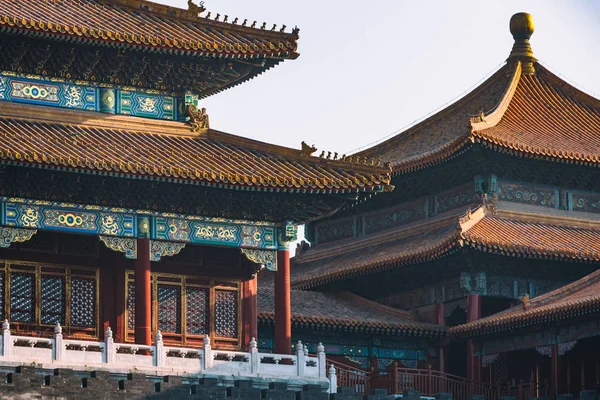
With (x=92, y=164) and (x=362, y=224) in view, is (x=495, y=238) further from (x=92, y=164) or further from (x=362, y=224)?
(x=92, y=164)

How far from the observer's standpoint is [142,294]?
49531 millimetres

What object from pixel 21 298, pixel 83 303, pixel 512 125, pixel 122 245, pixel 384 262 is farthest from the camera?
pixel 512 125

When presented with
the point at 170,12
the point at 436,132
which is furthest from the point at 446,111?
the point at 170,12

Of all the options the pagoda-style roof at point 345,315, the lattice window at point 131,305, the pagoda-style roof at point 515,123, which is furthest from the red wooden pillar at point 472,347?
the lattice window at point 131,305

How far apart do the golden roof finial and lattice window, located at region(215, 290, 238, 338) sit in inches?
713

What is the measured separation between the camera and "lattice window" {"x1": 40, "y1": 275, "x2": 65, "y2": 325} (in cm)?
4962

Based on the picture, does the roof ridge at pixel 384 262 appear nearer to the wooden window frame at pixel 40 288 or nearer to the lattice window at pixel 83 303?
the wooden window frame at pixel 40 288

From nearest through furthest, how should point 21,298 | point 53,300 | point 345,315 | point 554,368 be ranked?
1. point 21,298
2. point 53,300
3. point 554,368
4. point 345,315

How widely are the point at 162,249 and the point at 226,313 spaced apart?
9.05ft

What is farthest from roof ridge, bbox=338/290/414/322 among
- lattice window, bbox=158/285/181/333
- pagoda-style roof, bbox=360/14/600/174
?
lattice window, bbox=158/285/181/333

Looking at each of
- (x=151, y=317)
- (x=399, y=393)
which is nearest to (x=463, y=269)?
(x=399, y=393)

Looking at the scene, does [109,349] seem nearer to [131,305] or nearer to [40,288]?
[40,288]

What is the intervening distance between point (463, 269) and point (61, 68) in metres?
13.4

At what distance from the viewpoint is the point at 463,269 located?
58406 mm
